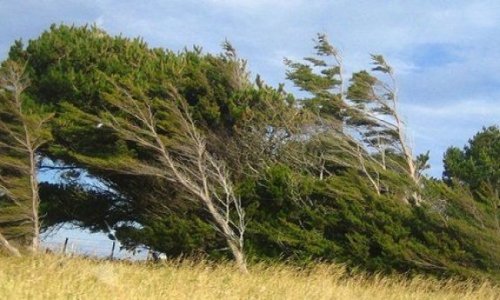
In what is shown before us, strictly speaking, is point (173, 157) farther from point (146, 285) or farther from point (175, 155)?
point (146, 285)

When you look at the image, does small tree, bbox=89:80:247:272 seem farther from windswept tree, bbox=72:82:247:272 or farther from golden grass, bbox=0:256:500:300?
golden grass, bbox=0:256:500:300

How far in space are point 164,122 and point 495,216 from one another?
10.9m

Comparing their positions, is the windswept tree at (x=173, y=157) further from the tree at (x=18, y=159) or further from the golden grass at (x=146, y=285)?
the golden grass at (x=146, y=285)

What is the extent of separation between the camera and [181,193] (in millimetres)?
26562

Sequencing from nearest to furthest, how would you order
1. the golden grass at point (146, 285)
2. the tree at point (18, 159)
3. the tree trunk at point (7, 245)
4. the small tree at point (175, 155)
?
the golden grass at point (146, 285) < the tree trunk at point (7, 245) < the tree at point (18, 159) < the small tree at point (175, 155)

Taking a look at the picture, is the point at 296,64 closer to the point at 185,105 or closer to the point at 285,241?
the point at 185,105

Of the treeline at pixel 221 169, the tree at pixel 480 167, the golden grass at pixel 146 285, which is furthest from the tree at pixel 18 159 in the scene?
the tree at pixel 480 167

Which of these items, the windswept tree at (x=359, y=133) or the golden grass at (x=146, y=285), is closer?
the golden grass at (x=146, y=285)

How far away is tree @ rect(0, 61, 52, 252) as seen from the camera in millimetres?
24156

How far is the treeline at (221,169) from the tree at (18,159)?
6cm

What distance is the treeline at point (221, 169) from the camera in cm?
2322

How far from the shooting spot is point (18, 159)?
81.7 ft

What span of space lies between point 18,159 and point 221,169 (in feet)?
21.5

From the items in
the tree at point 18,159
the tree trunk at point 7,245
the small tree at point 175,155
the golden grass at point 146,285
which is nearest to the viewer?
the golden grass at point 146,285
